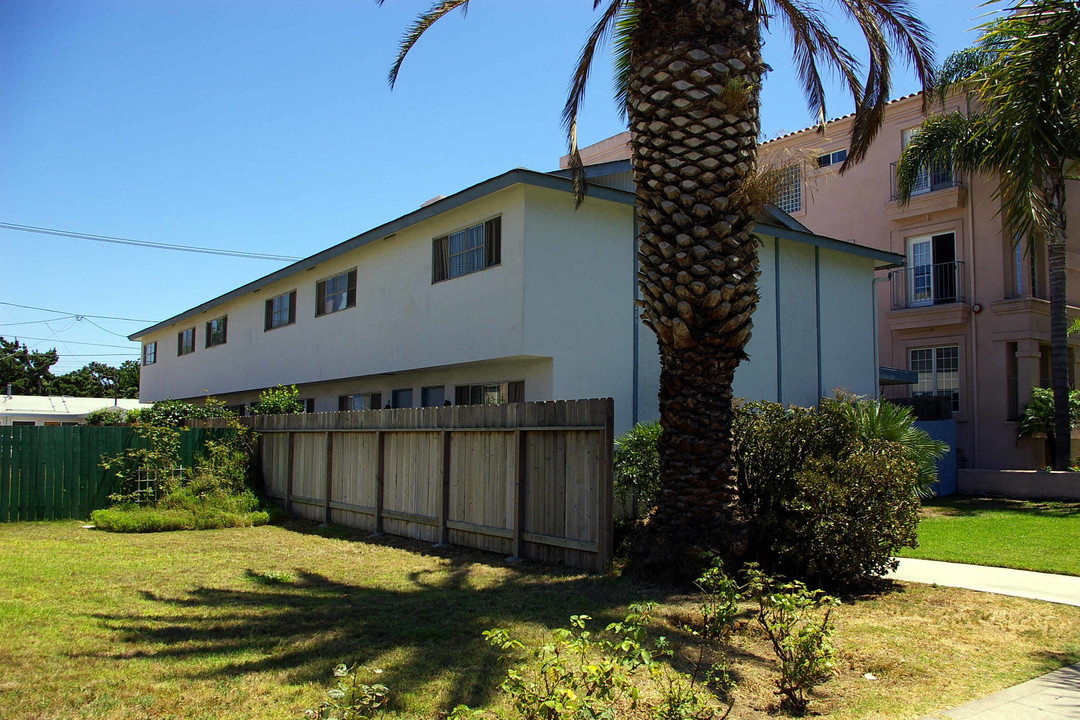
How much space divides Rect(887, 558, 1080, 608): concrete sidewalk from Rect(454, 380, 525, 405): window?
7.59m

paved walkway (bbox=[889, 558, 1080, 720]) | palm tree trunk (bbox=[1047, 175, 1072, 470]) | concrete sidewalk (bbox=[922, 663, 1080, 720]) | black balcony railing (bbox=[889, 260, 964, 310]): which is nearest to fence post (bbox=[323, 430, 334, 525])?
paved walkway (bbox=[889, 558, 1080, 720])

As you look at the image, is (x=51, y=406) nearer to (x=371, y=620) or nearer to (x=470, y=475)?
(x=470, y=475)

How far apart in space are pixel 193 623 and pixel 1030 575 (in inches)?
352

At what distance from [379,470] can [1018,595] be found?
9175 millimetres

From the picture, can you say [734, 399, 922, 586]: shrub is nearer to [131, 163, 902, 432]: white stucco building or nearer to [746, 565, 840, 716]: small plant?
[746, 565, 840, 716]: small plant

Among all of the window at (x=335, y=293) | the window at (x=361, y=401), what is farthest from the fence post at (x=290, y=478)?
the window at (x=335, y=293)

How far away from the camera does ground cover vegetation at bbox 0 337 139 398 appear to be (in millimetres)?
68625

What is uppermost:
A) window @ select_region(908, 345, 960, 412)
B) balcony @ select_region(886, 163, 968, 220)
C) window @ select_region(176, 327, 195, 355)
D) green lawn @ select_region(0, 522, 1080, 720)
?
balcony @ select_region(886, 163, 968, 220)

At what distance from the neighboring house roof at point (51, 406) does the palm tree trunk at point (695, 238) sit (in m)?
42.9

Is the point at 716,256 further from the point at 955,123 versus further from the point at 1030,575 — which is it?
the point at 955,123

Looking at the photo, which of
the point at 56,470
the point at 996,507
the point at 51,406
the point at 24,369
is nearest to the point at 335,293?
the point at 56,470

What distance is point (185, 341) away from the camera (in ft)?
107

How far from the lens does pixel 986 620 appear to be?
285 inches

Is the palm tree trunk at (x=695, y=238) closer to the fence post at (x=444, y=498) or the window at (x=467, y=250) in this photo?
the fence post at (x=444, y=498)
